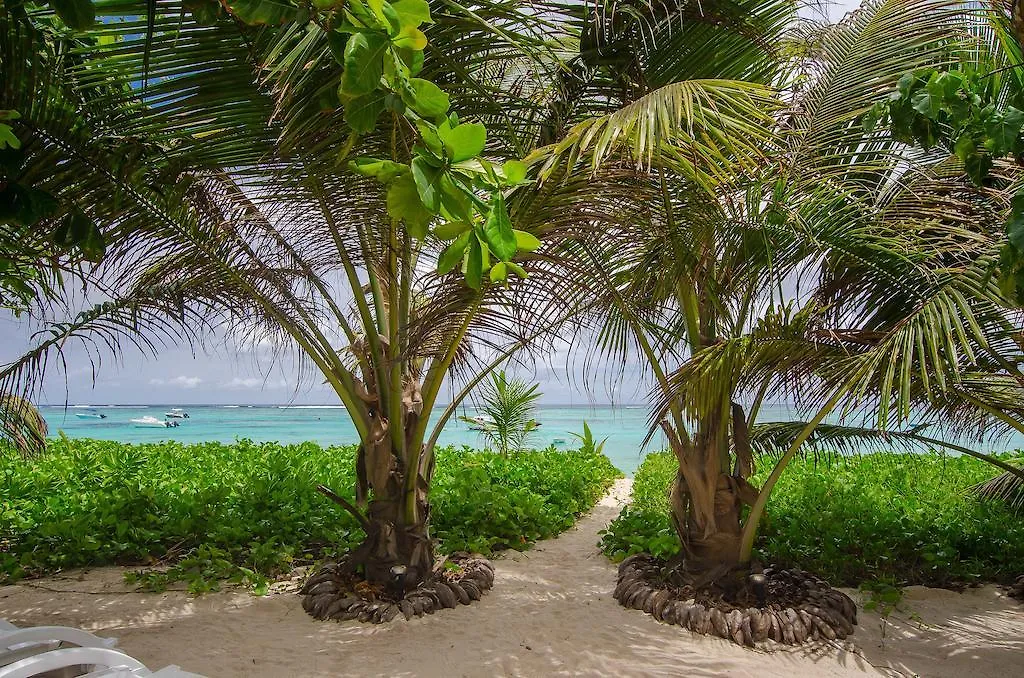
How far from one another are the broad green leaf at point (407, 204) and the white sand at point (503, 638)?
2.84 meters

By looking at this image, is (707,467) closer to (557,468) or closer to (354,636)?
(354,636)

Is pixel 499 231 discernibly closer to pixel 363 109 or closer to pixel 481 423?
pixel 363 109

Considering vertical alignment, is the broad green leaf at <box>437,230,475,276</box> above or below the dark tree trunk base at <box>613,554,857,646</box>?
above

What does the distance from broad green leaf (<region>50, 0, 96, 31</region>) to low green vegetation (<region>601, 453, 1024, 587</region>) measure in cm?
446

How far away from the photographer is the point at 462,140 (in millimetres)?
964

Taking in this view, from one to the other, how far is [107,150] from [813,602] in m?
4.34

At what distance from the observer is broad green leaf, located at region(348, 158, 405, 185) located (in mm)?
971

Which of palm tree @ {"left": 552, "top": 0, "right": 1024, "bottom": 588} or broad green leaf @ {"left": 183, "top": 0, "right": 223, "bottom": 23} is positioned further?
palm tree @ {"left": 552, "top": 0, "right": 1024, "bottom": 588}

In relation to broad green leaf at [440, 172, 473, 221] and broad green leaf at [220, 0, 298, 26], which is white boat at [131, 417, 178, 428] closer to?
broad green leaf at [220, 0, 298, 26]

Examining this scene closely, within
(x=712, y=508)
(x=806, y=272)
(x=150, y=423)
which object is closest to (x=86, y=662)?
(x=712, y=508)

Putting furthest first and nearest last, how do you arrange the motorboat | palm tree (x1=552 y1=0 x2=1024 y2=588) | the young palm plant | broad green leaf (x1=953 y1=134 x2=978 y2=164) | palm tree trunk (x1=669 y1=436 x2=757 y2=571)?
the young palm plant, the motorboat, palm tree trunk (x1=669 y1=436 x2=757 y2=571), palm tree (x1=552 y1=0 x2=1024 y2=588), broad green leaf (x1=953 y1=134 x2=978 y2=164)

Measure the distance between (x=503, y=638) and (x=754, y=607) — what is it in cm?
143

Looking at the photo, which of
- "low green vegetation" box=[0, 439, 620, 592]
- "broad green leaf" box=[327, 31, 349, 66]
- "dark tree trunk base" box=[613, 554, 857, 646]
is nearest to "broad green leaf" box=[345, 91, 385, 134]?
"broad green leaf" box=[327, 31, 349, 66]

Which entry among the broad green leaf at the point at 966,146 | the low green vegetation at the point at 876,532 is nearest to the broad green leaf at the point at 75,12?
the broad green leaf at the point at 966,146
